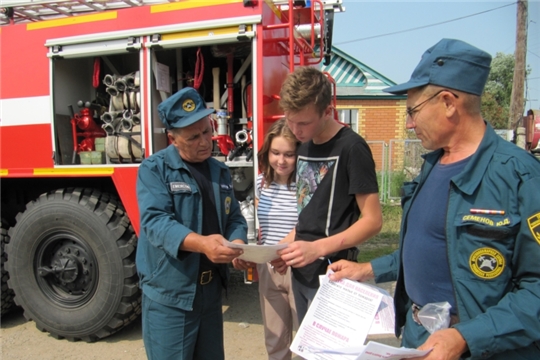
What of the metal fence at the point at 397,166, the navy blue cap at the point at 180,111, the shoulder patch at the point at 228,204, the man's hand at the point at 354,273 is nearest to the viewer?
the man's hand at the point at 354,273

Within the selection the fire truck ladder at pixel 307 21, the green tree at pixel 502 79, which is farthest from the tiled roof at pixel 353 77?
the green tree at pixel 502 79

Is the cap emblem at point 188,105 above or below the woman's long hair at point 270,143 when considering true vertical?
above

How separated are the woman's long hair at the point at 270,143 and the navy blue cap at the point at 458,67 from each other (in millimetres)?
1135

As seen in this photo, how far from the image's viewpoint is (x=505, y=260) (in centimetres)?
113

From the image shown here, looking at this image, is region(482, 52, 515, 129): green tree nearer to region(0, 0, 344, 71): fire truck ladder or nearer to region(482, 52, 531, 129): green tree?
region(482, 52, 531, 129): green tree

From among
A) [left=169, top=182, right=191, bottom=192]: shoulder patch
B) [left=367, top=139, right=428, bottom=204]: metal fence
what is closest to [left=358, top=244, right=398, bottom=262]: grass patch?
[left=367, top=139, right=428, bottom=204]: metal fence

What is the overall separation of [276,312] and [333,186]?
3.82 ft

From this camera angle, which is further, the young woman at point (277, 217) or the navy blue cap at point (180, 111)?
the young woman at point (277, 217)

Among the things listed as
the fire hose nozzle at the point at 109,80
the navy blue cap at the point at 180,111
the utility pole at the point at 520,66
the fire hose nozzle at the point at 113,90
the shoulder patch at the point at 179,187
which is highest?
the utility pole at the point at 520,66

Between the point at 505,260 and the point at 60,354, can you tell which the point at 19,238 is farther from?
the point at 505,260

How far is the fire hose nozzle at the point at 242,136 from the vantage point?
10.7 ft

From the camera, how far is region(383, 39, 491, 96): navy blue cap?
1.22 metres

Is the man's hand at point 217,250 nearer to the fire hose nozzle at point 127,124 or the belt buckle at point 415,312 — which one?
the belt buckle at point 415,312

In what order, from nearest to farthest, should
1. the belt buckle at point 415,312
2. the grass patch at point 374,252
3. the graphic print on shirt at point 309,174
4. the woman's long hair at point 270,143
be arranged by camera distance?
the belt buckle at point 415,312
the graphic print on shirt at point 309,174
the woman's long hair at point 270,143
the grass patch at point 374,252
